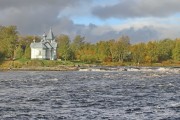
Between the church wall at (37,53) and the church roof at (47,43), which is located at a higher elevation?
the church roof at (47,43)

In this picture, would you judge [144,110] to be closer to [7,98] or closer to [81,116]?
[81,116]

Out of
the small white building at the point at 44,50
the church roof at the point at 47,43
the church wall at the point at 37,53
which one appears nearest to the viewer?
the church wall at the point at 37,53

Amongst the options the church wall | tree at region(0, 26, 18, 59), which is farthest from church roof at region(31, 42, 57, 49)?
tree at region(0, 26, 18, 59)

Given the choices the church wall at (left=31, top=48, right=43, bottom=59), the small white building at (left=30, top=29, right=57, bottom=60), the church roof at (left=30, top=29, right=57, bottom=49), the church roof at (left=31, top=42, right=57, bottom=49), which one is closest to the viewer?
the church wall at (left=31, top=48, right=43, bottom=59)

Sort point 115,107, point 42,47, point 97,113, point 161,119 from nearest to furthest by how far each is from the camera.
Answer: point 161,119 → point 97,113 → point 115,107 → point 42,47

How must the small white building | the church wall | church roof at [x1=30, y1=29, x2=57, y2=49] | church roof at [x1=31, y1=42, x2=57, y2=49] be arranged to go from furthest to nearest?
church roof at [x1=30, y1=29, x2=57, y2=49] → church roof at [x1=31, y1=42, x2=57, y2=49] → the small white building → the church wall

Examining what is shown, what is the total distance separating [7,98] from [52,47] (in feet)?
447

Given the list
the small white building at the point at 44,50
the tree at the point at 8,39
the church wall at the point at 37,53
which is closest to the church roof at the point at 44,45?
the small white building at the point at 44,50

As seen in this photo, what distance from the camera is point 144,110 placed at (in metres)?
34.4

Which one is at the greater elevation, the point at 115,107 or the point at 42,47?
the point at 42,47

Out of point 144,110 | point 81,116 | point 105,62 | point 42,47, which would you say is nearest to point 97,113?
point 81,116

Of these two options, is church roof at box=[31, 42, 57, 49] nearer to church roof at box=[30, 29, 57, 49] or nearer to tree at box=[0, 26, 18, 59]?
church roof at box=[30, 29, 57, 49]

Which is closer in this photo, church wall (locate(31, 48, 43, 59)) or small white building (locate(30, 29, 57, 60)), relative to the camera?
church wall (locate(31, 48, 43, 59))

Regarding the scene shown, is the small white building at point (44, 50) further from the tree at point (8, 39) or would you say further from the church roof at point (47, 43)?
the tree at point (8, 39)
